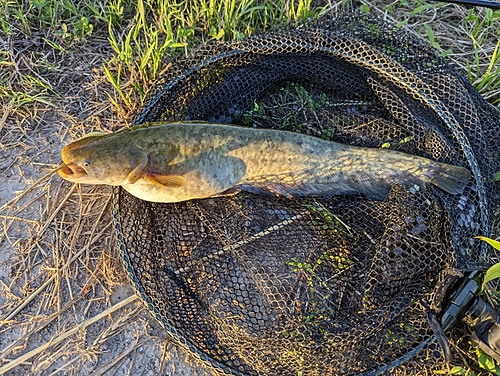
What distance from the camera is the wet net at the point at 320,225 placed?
7.23 ft

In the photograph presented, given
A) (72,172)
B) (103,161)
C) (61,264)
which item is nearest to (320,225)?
(103,161)

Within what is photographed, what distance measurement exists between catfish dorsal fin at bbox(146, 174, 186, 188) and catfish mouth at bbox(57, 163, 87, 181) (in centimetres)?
34

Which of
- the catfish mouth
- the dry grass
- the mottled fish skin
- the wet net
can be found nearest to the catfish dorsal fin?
the mottled fish skin

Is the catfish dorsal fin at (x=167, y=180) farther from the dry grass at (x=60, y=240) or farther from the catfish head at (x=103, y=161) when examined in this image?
the dry grass at (x=60, y=240)

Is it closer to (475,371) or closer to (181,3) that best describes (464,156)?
(475,371)

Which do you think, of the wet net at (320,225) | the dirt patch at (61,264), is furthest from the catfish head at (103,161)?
the dirt patch at (61,264)

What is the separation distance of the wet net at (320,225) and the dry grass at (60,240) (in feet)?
1.19

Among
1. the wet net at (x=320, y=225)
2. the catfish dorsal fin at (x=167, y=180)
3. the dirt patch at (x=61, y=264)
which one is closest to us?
the wet net at (x=320, y=225)

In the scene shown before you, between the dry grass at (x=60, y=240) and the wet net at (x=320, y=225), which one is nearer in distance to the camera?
the wet net at (x=320, y=225)

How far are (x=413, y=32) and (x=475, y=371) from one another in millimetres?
2444

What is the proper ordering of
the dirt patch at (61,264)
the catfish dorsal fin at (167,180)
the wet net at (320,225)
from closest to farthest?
1. the wet net at (320,225)
2. the catfish dorsal fin at (167,180)
3. the dirt patch at (61,264)

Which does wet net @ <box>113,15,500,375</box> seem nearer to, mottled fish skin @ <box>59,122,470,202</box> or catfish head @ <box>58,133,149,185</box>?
mottled fish skin @ <box>59,122,470,202</box>

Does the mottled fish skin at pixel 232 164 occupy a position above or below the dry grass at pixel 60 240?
above

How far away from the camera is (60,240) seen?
8.81 ft
